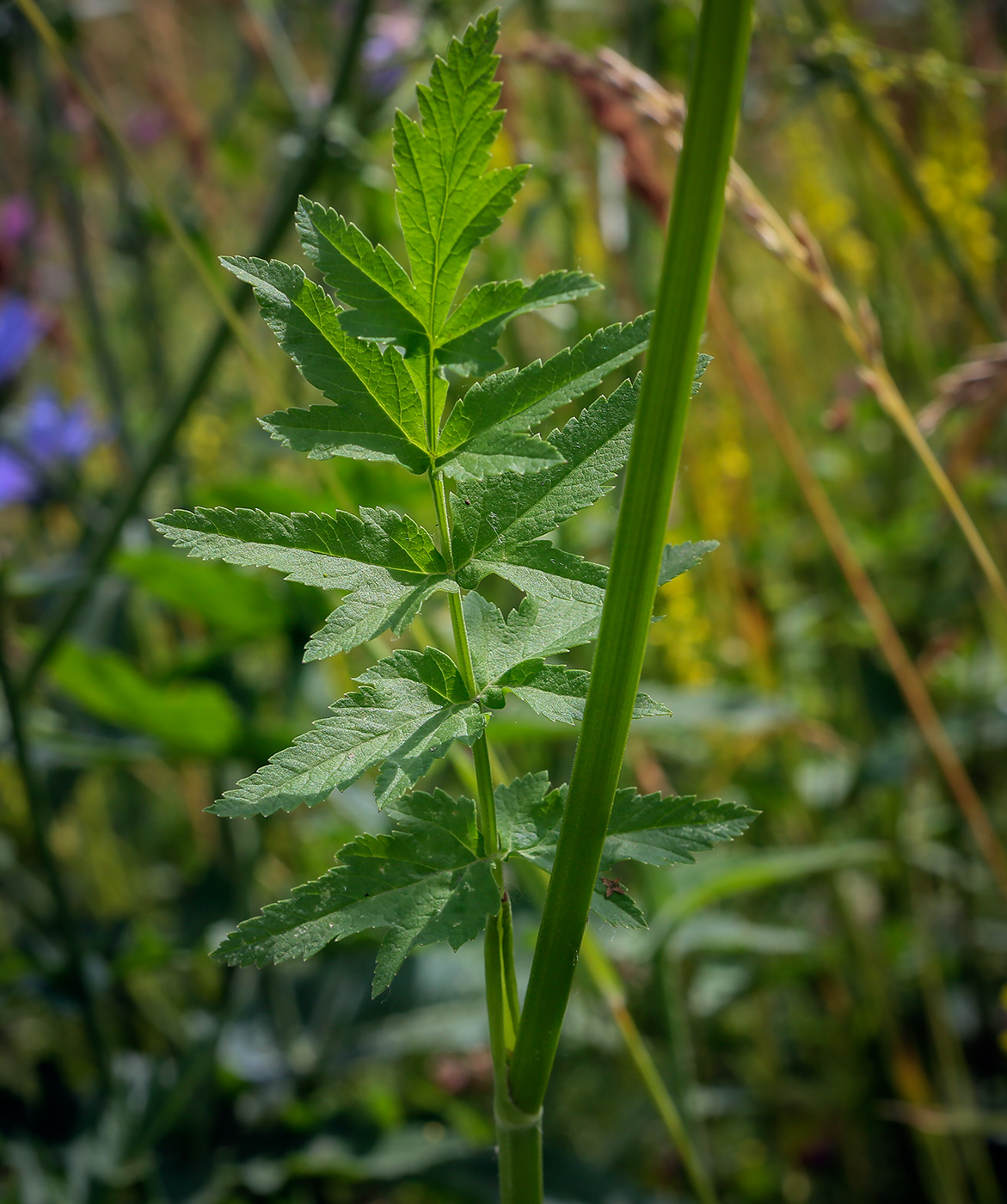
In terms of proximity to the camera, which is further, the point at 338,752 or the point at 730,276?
the point at 730,276

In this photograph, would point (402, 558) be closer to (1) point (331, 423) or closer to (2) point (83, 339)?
(1) point (331, 423)

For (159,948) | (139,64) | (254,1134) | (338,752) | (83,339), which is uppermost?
(139,64)

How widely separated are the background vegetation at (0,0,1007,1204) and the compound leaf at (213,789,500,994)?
10.1 inches

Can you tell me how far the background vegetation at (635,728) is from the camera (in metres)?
0.57

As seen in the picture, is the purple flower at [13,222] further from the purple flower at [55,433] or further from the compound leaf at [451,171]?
the compound leaf at [451,171]

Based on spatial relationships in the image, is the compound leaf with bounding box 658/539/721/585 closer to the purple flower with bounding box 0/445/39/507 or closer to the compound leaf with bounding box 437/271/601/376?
the compound leaf with bounding box 437/271/601/376

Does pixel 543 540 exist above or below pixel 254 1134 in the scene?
above

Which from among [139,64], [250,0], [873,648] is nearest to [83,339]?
[139,64]

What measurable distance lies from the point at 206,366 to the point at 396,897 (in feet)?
1.32

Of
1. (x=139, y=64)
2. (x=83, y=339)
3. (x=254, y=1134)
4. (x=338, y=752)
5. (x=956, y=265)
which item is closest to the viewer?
(x=338, y=752)

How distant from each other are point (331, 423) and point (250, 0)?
76 centimetres

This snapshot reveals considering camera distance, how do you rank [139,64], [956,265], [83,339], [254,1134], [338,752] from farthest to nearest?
[83,339] → [139,64] → [254,1134] → [956,265] → [338,752]

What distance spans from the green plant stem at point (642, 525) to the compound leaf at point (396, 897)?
2 cm

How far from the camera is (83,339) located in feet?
5.38
